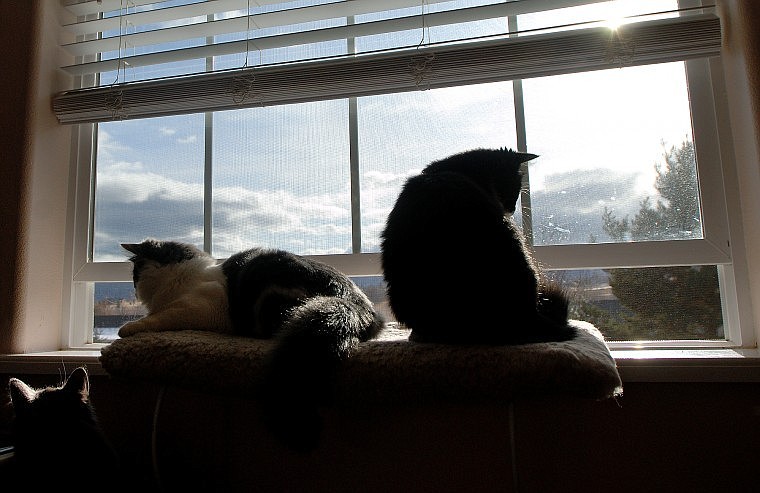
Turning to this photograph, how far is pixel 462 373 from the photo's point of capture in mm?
738

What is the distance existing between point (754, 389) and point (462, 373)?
0.78 m

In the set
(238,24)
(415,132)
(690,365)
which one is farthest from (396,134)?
(690,365)

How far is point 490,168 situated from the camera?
1.07 meters

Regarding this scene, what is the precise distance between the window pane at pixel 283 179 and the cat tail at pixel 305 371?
67 centimetres

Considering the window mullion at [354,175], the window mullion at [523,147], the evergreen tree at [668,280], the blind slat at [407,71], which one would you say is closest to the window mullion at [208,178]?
the blind slat at [407,71]

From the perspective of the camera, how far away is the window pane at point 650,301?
1.29 m

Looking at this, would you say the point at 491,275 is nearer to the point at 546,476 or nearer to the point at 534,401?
the point at 534,401

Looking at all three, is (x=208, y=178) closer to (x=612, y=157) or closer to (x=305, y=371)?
(x=305, y=371)

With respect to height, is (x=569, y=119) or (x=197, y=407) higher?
(x=569, y=119)

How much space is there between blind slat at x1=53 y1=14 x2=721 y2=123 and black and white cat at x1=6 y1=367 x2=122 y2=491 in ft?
2.98

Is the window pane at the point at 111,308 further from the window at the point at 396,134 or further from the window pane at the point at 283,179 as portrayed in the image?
the window pane at the point at 283,179

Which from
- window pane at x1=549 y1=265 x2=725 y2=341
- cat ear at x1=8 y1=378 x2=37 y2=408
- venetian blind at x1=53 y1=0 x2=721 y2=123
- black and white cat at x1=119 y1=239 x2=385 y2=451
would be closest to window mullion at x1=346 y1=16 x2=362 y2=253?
venetian blind at x1=53 y1=0 x2=721 y2=123

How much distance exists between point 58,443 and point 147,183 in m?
0.99

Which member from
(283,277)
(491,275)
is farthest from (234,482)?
(491,275)
